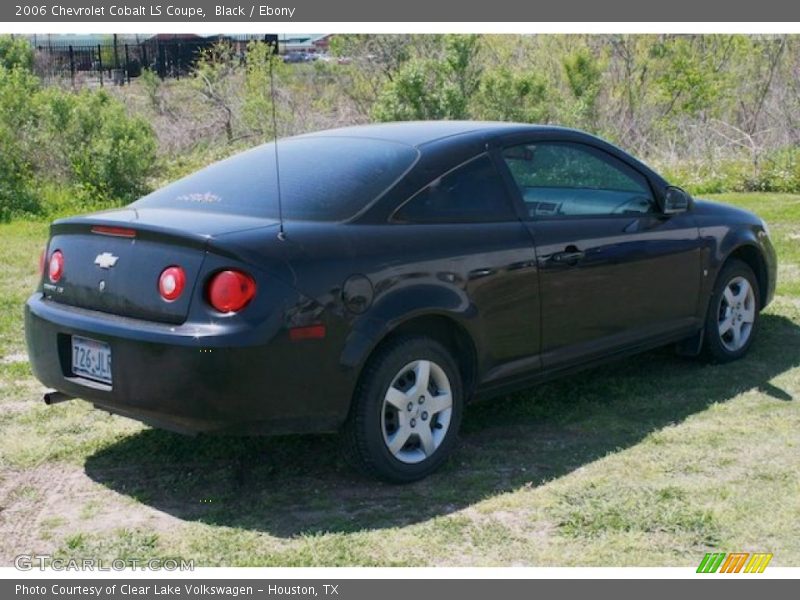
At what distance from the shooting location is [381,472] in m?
4.82

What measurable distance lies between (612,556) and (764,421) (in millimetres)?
1916

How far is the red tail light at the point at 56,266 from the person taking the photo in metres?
5.03

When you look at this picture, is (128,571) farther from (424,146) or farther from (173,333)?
(424,146)

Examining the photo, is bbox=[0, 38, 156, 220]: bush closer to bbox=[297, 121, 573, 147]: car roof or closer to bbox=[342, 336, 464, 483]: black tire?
bbox=[297, 121, 573, 147]: car roof

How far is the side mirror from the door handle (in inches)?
34.1

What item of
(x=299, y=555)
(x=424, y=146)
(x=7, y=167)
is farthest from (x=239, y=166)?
(x=7, y=167)

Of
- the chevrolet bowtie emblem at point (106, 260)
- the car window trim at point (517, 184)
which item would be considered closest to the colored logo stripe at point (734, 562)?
the car window trim at point (517, 184)

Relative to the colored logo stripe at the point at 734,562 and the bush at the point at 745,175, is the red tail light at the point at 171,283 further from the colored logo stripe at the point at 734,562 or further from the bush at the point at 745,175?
the bush at the point at 745,175

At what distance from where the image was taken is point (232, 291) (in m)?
4.42

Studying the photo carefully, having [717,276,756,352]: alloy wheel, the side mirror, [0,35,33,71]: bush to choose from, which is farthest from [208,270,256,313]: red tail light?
[0,35,33,71]: bush

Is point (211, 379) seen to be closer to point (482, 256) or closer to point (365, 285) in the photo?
point (365, 285)

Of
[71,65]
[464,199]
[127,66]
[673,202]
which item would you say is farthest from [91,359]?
[71,65]

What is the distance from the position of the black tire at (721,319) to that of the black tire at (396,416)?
88.2 inches

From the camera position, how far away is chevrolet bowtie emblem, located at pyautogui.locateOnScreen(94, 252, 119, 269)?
15.6ft
